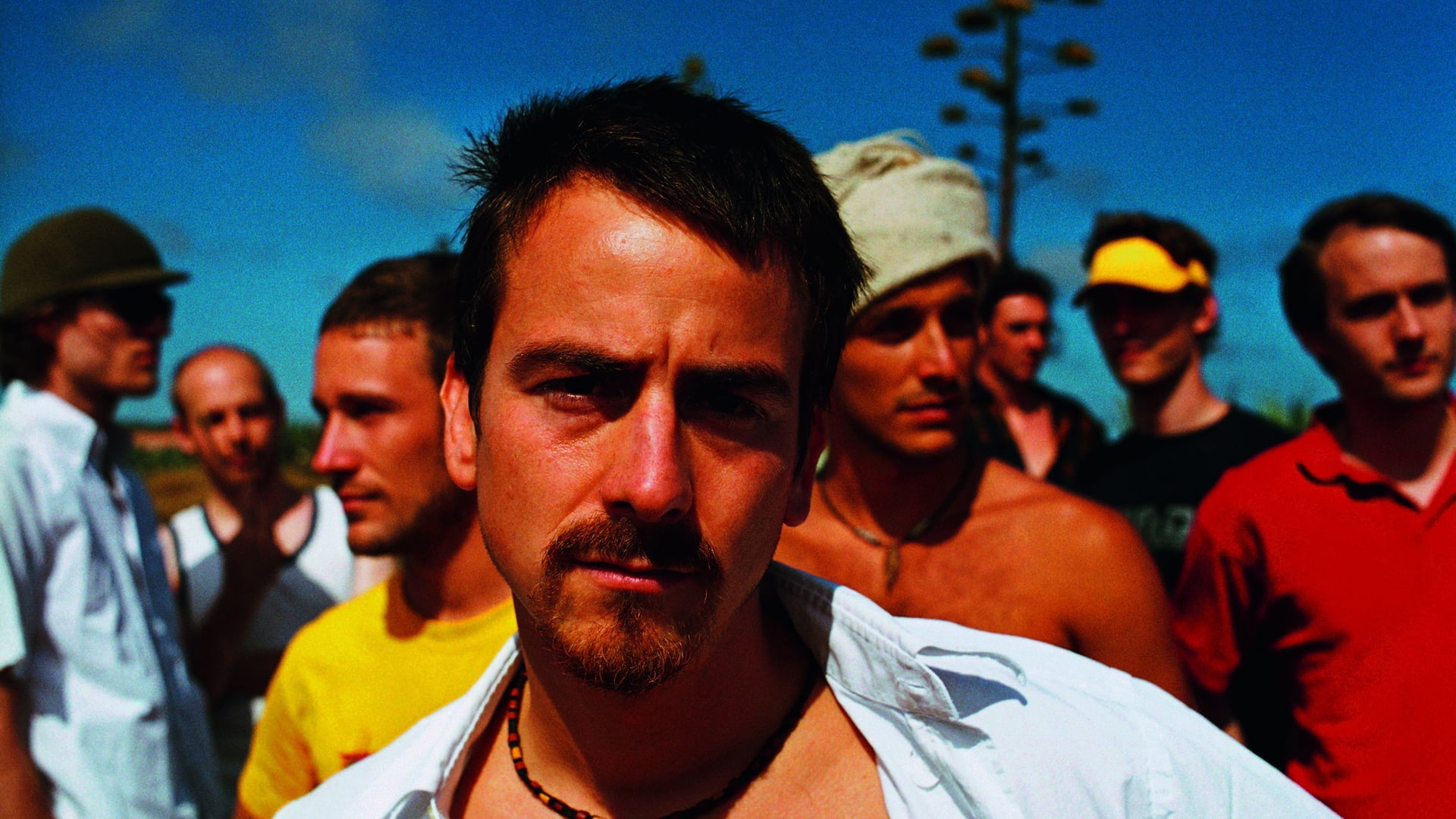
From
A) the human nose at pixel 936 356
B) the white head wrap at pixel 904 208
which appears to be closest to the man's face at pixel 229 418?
the white head wrap at pixel 904 208

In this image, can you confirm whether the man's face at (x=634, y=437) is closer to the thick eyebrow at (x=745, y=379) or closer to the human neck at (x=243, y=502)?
the thick eyebrow at (x=745, y=379)

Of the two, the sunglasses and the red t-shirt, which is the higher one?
the sunglasses

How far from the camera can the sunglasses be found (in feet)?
11.5

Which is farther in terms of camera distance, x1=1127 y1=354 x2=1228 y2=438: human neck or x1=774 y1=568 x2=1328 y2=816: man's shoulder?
x1=1127 y1=354 x2=1228 y2=438: human neck

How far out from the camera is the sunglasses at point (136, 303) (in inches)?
138

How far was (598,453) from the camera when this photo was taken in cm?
148

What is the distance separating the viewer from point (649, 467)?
142 centimetres

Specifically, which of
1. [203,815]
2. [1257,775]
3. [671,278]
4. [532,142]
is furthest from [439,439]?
[1257,775]

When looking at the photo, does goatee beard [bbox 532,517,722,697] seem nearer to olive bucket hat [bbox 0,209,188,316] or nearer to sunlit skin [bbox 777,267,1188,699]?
sunlit skin [bbox 777,267,1188,699]

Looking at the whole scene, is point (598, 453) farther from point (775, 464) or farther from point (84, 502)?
point (84, 502)

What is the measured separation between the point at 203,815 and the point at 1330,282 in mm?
3932

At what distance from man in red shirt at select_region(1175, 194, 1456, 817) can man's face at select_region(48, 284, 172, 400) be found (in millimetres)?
3662

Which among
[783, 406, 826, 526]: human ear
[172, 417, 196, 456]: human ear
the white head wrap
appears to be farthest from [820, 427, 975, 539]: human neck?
[172, 417, 196, 456]: human ear

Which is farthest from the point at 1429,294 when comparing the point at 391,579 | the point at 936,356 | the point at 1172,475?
the point at 391,579
